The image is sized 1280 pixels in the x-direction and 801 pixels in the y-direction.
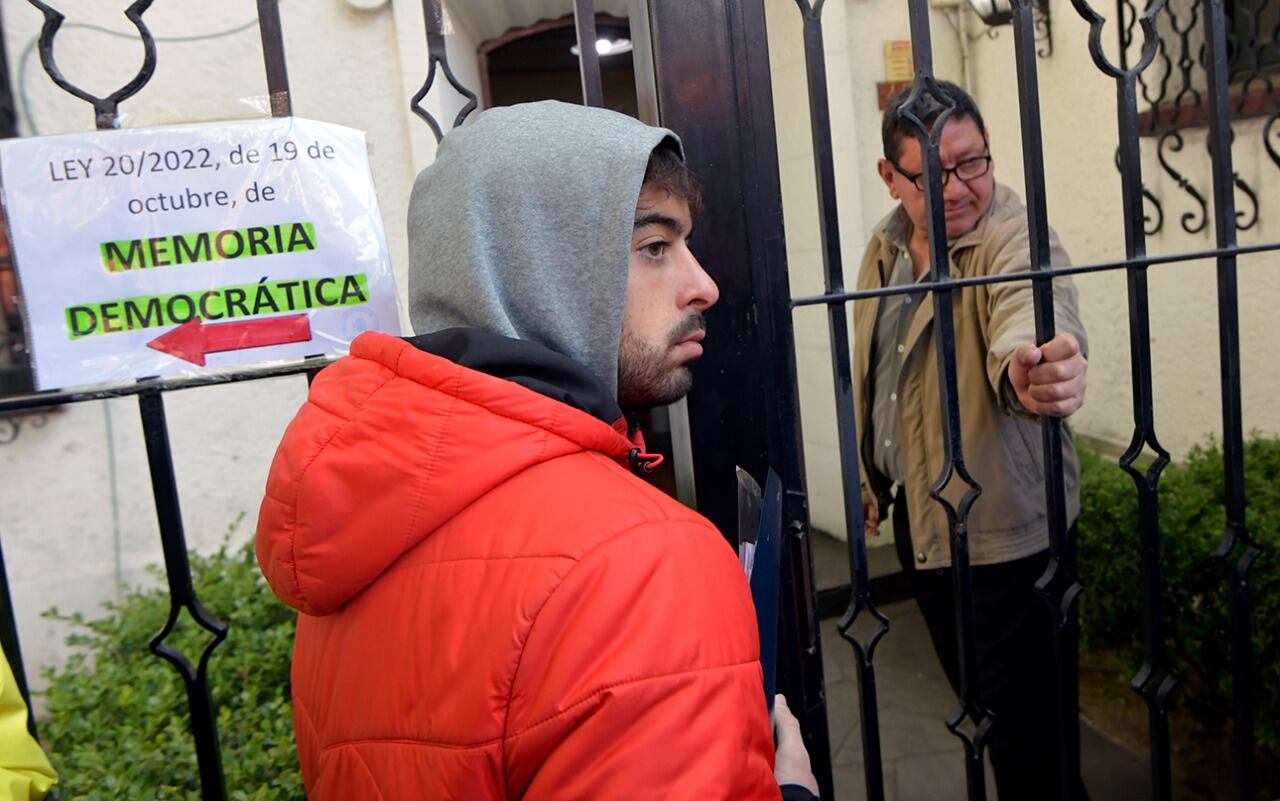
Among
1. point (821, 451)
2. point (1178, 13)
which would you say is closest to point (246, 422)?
point (821, 451)

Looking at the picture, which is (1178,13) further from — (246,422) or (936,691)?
(246,422)

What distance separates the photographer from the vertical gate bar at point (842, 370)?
4.91 ft

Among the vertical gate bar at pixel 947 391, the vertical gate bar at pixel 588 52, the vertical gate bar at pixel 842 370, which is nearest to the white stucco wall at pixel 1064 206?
the vertical gate bar at pixel 947 391

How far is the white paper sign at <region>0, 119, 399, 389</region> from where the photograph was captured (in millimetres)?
1248

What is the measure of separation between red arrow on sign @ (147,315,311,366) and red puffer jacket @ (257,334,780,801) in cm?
25

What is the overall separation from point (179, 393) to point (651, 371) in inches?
125

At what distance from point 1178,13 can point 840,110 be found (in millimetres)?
1443

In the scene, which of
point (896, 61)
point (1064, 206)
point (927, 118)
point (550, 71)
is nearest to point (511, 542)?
point (927, 118)

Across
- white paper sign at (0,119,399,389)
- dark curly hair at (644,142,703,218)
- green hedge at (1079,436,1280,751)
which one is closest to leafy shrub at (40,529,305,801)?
white paper sign at (0,119,399,389)

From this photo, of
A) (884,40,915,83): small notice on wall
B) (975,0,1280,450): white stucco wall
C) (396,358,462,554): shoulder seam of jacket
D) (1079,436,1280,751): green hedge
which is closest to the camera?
(396,358,462,554): shoulder seam of jacket

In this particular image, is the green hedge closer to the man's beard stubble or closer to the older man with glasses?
the older man with glasses

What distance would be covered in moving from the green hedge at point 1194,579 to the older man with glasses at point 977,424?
517 millimetres

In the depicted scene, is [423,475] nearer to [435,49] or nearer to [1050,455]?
[435,49]

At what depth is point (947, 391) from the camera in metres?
1.62
